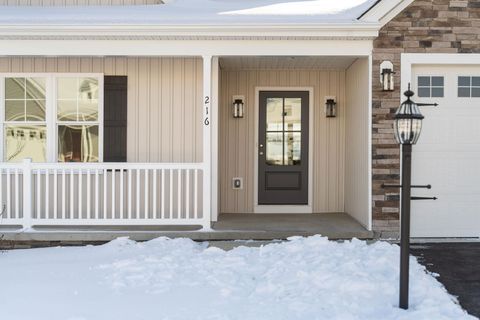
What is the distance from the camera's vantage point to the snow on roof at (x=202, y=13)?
19.9ft

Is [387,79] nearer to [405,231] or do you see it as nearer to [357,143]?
[357,143]

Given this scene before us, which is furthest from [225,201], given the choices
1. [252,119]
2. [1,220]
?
[1,220]

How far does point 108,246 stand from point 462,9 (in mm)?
5526

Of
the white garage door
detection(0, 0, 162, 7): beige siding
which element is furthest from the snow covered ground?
detection(0, 0, 162, 7): beige siding

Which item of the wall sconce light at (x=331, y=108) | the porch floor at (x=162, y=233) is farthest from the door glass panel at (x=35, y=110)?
the wall sconce light at (x=331, y=108)

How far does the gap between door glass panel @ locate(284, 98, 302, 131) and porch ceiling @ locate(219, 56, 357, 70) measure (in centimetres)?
58

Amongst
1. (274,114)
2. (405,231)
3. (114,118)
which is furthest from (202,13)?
(405,231)

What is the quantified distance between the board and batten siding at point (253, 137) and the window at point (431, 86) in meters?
1.70

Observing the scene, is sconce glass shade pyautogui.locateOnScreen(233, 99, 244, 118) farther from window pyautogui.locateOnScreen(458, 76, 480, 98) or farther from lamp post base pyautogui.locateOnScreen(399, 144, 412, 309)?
Answer: lamp post base pyautogui.locateOnScreen(399, 144, 412, 309)

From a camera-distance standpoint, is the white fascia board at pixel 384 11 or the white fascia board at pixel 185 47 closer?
the white fascia board at pixel 384 11

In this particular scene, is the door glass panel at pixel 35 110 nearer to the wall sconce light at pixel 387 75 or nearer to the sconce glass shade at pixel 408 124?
the wall sconce light at pixel 387 75

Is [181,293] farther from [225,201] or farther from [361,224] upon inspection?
[225,201]

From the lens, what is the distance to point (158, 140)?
7270 millimetres

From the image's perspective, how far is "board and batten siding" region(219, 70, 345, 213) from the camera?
7910 mm
